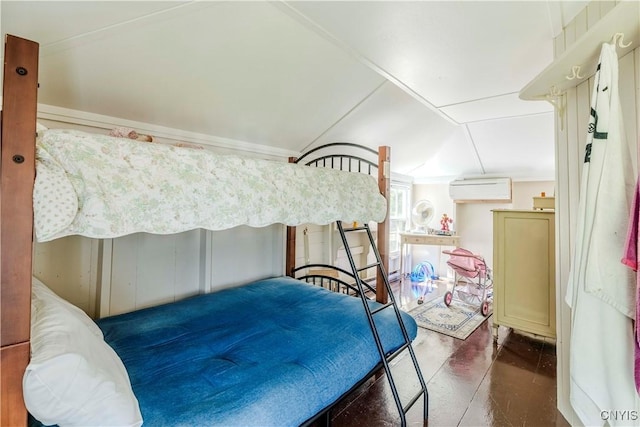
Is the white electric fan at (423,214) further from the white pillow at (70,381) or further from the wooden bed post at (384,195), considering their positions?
the white pillow at (70,381)

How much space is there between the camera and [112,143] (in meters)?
1.01

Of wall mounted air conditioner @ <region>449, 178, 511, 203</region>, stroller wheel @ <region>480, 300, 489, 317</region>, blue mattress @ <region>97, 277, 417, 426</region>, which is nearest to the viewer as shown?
blue mattress @ <region>97, 277, 417, 426</region>

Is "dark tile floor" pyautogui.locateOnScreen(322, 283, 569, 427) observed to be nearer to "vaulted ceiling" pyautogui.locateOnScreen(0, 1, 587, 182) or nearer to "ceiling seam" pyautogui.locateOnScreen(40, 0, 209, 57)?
"vaulted ceiling" pyautogui.locateOnScreen(0, 1, 587, 182)

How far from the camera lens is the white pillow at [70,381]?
76 cm

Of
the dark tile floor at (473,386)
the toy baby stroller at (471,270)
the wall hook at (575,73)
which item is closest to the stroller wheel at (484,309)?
the toy baby stroller at (471,270)

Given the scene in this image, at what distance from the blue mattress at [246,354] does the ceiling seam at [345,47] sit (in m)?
1.91

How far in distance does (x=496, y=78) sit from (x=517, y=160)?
2.63 meters

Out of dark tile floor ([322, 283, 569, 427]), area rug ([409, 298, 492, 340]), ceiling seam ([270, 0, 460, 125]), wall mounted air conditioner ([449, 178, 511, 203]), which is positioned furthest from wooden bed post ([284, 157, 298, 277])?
wall mounted air conditioner ([449, 178, 511, 203])

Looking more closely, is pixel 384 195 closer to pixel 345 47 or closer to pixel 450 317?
pixel 345 47

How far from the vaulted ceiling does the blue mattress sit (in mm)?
1551

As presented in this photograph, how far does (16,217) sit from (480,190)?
5.59 meters

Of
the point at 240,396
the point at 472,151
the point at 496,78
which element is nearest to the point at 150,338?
the point at 240,396

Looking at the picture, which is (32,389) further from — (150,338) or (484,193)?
(484,193)

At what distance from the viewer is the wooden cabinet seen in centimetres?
265
